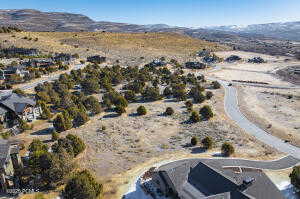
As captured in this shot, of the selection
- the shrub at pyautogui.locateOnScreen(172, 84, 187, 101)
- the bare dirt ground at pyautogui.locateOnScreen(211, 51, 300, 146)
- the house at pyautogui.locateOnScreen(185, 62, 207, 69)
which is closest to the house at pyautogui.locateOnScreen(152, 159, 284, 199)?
the bare dirt ground at pyautogui.locateOnScreen(211, 51, 300, 146)

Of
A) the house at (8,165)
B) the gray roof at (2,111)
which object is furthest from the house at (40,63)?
the house at (8,165)

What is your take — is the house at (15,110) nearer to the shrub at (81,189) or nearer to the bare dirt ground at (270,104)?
the shrub at (81,189)

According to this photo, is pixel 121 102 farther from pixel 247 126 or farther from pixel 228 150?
pixel 228 150

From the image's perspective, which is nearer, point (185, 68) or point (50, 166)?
point (50, 166)

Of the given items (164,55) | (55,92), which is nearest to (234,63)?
(164,55)

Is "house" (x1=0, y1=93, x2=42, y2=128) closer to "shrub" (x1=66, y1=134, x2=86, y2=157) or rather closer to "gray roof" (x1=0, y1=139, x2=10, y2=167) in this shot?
"shrub" (x1=66, y1=134, x2=86, y2=157)

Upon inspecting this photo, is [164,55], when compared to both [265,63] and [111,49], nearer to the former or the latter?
[111,49]
